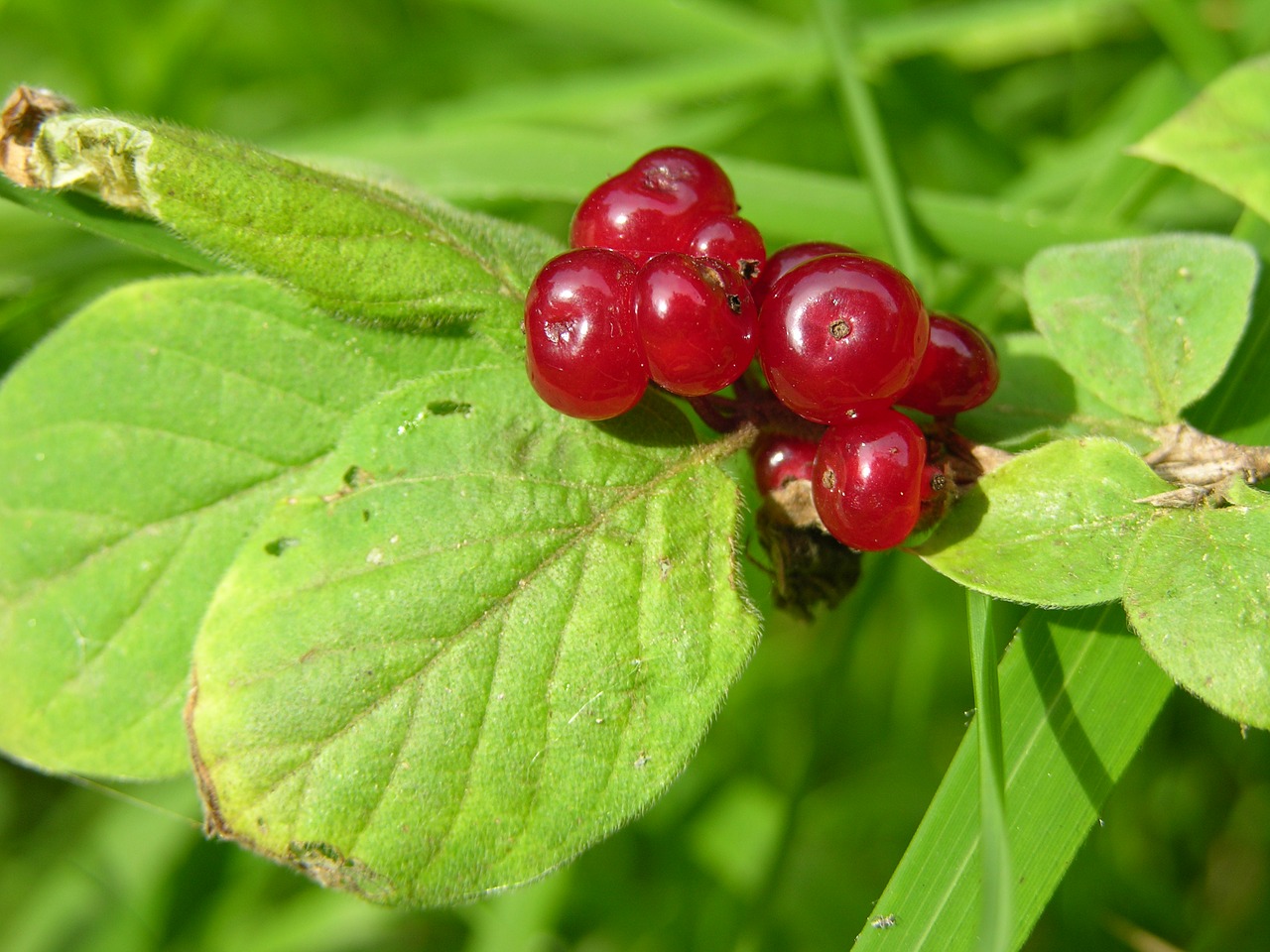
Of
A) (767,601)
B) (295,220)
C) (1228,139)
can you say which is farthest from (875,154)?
(295,220)

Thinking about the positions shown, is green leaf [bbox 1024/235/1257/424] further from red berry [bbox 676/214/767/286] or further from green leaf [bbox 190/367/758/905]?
green leaf [bbox 190/367/758/905]

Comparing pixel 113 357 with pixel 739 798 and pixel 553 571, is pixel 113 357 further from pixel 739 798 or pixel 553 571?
pixel 739 798

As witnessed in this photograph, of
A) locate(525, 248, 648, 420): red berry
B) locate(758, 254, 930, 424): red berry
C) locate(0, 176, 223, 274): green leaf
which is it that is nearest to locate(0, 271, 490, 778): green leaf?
locate(0, 176, 223, 274): green leaf

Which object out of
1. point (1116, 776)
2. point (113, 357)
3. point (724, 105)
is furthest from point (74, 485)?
point (724, 105)

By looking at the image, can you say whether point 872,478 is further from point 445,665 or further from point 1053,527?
point 445,665

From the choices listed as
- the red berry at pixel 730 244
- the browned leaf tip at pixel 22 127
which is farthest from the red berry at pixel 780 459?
the browned leaf tip at pixel 22 127
